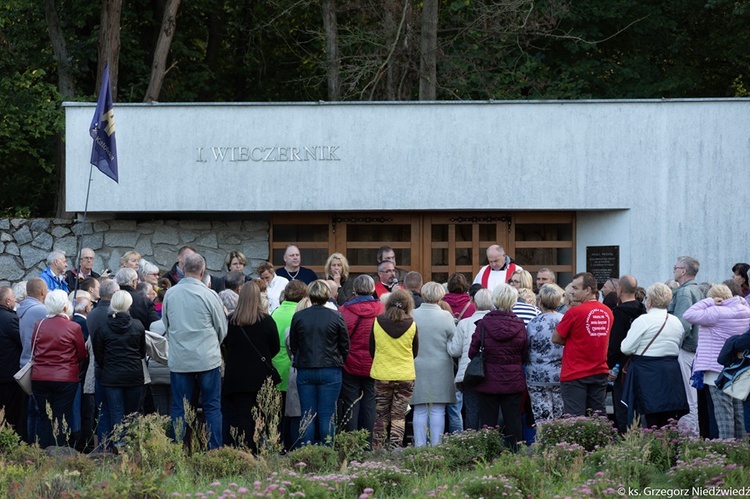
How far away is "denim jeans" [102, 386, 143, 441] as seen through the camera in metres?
10.6

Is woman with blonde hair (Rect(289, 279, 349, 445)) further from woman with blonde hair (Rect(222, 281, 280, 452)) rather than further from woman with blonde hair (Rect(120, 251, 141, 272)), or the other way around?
woman with blonde hair (Rect(120, 251, 141, 272))

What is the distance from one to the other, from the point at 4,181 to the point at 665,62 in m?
15.7

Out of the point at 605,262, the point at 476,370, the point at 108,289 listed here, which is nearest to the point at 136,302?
the point at 108,289

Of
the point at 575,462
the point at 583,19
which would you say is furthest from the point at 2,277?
the point at 583,19

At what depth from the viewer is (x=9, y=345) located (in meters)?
10.9

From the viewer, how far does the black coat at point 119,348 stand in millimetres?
10406

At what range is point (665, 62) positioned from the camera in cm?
2628

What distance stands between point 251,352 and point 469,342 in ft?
7.00

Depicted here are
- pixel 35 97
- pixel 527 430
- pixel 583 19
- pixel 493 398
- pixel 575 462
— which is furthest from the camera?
pixel 583 19

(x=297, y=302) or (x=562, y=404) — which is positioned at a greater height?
(x=297, y=302)

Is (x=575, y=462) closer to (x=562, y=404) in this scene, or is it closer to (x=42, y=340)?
(x=562, y=404)

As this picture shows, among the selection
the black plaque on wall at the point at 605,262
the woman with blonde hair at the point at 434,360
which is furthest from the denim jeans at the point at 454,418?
the black plaque on wall at the point at 605,262

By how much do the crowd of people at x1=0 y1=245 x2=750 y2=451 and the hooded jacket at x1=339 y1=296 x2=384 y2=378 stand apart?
1 centimetres

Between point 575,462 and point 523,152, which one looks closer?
→ point 575,462
